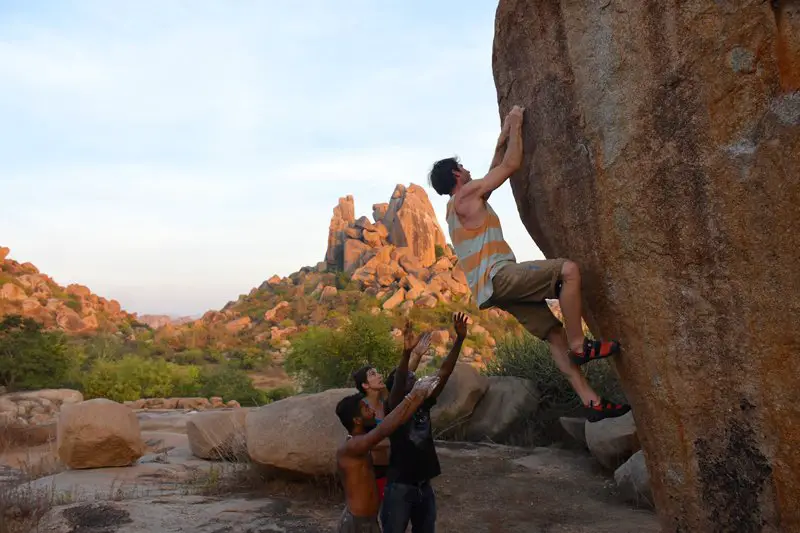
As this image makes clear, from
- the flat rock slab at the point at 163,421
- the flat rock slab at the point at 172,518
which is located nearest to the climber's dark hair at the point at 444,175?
the flat rock slab at the point at 172,518

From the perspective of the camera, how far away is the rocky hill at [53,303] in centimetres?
3906

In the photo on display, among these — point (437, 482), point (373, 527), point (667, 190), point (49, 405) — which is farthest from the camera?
point (49, 405)

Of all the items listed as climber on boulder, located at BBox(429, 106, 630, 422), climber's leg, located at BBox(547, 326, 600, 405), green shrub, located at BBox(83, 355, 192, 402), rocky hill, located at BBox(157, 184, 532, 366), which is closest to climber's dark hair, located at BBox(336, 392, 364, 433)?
climber on boulder, located at BBox(429, 106, 630, 422)

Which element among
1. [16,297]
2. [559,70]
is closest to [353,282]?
[16,297]

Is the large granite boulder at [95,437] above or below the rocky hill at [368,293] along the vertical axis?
below

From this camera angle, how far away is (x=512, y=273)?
12.8 ft

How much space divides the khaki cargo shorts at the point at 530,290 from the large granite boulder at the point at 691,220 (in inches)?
10.4

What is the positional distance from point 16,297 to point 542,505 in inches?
1632

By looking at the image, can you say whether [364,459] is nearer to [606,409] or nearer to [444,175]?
[606,409]

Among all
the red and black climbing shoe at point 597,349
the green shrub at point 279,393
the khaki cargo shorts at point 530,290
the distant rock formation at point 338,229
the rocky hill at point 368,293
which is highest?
the distant rock formation at point 338,229

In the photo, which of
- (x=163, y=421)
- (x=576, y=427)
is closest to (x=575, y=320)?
(x=576, y=427)

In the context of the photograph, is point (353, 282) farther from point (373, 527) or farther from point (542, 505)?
point (373, 527)

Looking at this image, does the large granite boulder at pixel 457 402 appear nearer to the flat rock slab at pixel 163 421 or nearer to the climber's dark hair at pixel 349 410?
the climber's dark hair at pixel 349 410

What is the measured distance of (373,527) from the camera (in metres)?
3.71
